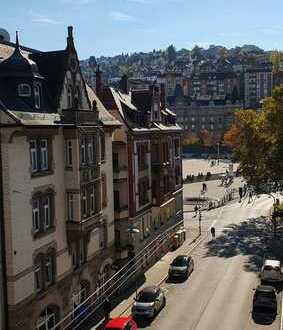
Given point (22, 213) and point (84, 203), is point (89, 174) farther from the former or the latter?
point (22, 213)

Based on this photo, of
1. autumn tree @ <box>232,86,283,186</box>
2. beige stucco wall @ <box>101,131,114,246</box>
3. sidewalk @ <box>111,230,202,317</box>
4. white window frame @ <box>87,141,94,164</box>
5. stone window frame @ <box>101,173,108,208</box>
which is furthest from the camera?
autumn tree @ <box>232,86,283,186</box>

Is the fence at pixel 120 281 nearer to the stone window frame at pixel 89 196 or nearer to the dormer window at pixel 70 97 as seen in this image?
the stone window frame at pixel 89 196

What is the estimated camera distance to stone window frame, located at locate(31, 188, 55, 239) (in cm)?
3105

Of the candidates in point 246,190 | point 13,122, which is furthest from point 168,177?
point 246,190

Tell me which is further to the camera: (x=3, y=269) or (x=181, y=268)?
(x=181, y=268)

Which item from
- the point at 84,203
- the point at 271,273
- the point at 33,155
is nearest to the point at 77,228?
the point at 84,203

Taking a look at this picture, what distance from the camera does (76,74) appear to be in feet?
121

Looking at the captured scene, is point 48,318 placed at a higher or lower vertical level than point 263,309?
higher

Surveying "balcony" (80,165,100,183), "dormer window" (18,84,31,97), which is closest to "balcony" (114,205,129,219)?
"balcony" (80,165,100,183)

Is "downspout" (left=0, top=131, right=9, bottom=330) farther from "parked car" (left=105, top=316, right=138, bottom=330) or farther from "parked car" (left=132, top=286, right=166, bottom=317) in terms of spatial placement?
"parked car" (left=132, top=286, right=166, bottom=317)

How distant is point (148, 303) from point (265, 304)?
758 centimetres

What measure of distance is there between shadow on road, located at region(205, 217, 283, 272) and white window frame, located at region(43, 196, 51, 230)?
78.1ft

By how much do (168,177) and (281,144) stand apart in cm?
1468

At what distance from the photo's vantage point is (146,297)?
38531 millimetres
